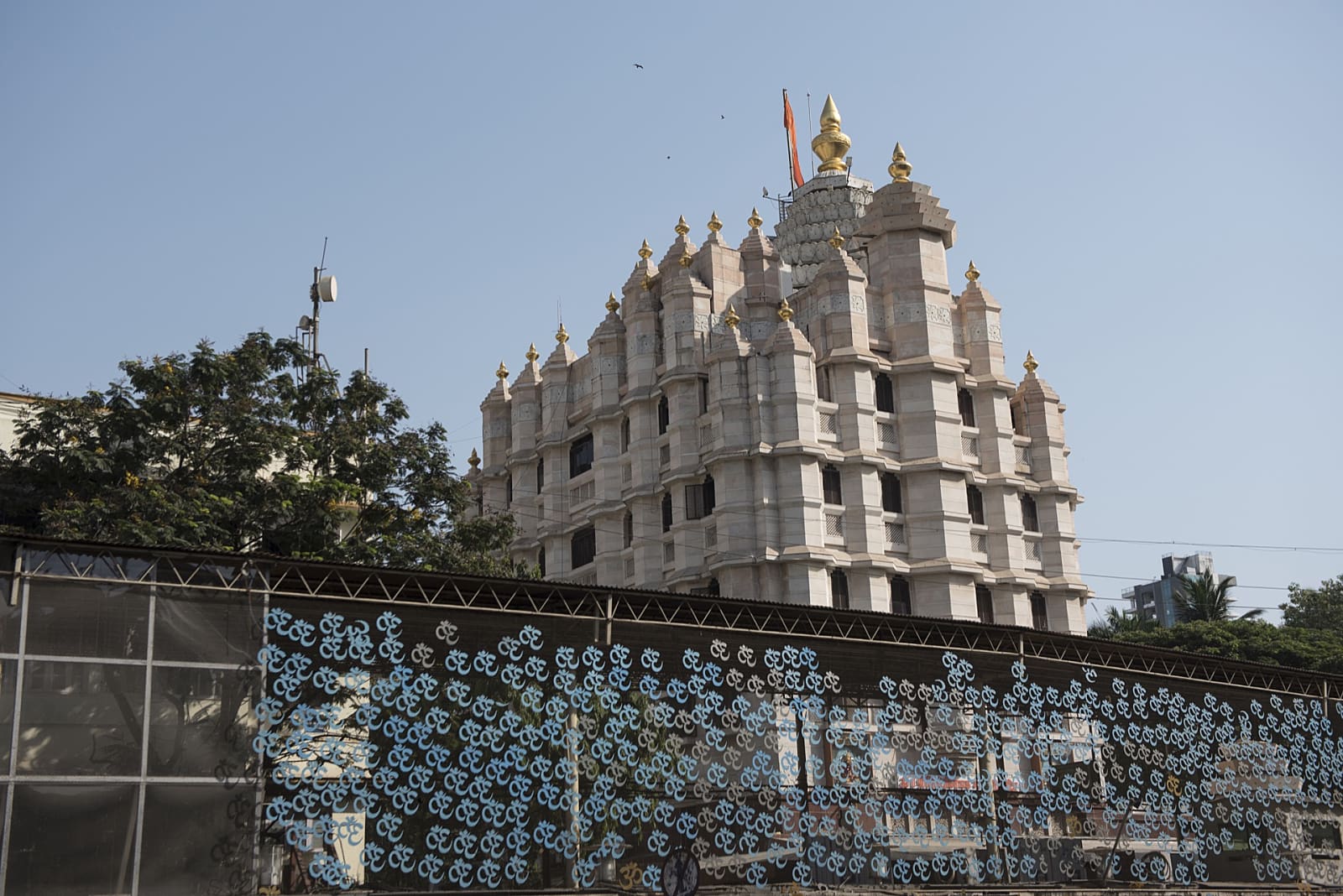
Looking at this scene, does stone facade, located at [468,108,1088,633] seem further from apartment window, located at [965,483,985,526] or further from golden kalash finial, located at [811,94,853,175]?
golden kalash finial, located at [811,94,853,175]

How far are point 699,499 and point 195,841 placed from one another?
96.1ft

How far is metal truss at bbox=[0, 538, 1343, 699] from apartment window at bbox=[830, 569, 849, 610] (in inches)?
542

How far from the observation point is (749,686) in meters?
24.6

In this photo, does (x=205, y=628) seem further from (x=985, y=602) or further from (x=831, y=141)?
(x=831, y=141)

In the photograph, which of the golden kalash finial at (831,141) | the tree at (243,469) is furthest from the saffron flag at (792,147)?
the tree at (243,469)

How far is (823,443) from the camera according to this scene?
151 ft

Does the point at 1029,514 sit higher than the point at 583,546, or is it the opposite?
the point at 1029,514

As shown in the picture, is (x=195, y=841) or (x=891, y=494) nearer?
(x=195, y=841)

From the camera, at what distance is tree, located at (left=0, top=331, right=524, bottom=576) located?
100ft

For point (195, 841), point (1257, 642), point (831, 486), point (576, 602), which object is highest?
point (831, 486)

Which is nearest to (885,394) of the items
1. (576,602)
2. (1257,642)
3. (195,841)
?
(1257,642)

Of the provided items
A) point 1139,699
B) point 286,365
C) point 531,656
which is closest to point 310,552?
point 286,365

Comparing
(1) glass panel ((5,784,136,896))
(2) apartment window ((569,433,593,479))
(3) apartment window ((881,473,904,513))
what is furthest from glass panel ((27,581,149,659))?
(2) apartment window ((569,433,593,479))

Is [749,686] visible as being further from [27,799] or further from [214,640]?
[27,799]
